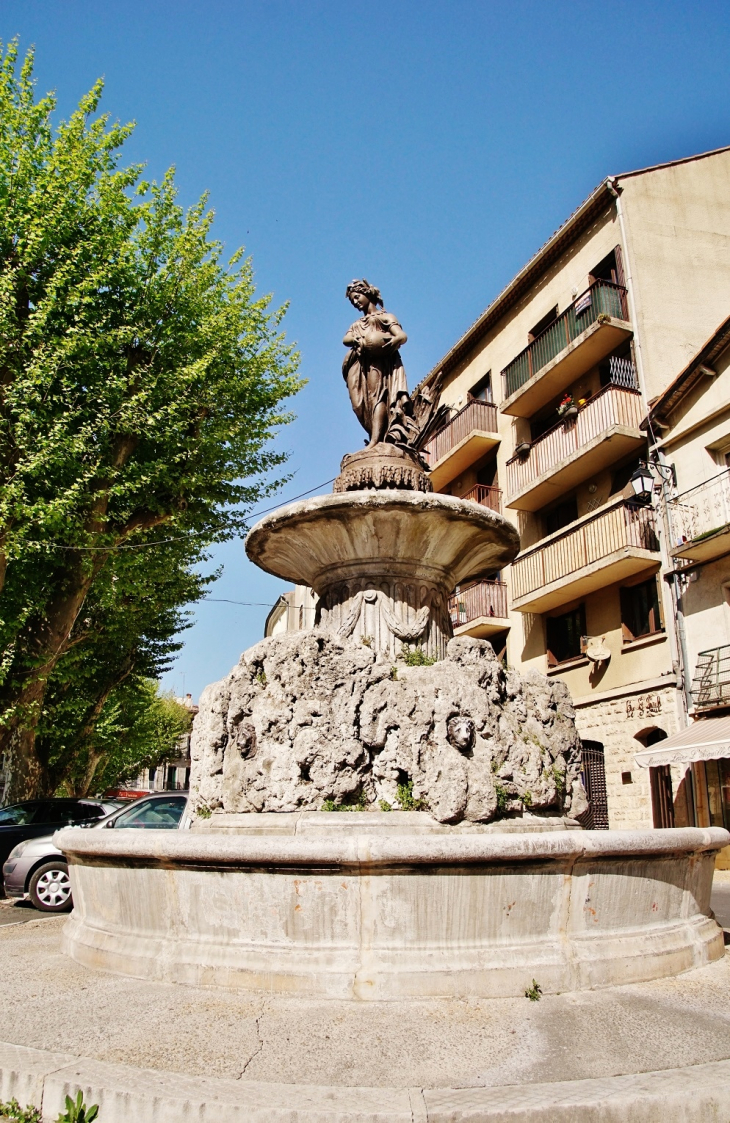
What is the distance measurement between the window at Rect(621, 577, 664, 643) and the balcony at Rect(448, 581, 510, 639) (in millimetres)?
4587

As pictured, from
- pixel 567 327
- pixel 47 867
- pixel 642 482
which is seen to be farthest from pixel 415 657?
pixel 567 327

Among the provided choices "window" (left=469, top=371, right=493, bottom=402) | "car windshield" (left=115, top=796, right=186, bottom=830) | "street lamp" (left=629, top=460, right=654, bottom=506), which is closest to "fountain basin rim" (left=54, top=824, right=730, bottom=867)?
"car windshield" (left=115, top=796, right=186, bottom=830)

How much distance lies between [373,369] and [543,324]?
696 inches

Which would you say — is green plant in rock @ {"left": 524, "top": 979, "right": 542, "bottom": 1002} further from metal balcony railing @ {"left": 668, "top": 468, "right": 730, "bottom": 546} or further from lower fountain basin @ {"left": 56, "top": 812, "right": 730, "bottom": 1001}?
metal balcony railing @ {"left": 668, "top": 468, "right": 730, "bottom": 546}

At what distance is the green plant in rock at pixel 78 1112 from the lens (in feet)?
8.46

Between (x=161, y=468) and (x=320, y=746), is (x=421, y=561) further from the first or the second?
(x=161, y=468)

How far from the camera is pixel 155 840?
430 cm

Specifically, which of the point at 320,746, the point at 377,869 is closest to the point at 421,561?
the point at 320,746

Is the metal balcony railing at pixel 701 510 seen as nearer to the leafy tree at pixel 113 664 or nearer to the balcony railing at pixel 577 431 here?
the balcony railing at pixel 577 431

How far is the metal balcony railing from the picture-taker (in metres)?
15.9

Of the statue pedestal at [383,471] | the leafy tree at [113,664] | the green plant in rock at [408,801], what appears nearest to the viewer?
the green plant in rock at [408,801]

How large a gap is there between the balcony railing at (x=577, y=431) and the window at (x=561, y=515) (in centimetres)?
114

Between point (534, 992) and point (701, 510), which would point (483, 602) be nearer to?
point (701, 510)

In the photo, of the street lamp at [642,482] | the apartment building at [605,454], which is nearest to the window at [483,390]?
the apartment building at [605,454]
